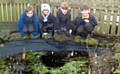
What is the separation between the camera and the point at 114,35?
29.2 ft

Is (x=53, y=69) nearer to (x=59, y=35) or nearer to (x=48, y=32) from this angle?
(x=59, y=35)

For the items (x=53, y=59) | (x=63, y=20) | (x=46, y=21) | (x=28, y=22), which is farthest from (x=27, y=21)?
(x=53, y=59)

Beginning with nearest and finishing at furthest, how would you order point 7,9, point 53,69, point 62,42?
1. point 53,69
2. point 62,42
3. point 7,9

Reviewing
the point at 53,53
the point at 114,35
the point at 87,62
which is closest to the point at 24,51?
the point at 53,53

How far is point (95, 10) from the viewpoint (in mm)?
9258

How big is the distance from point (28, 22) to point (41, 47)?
1.82 metres

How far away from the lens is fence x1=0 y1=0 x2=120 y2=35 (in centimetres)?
904

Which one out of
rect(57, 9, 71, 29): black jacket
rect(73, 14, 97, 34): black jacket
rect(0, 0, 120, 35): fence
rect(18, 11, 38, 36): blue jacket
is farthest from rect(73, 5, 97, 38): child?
rect(0, 0, 120, 35): fence

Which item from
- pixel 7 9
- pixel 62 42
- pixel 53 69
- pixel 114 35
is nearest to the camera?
pixel 53 69

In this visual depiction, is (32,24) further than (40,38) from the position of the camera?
Yes

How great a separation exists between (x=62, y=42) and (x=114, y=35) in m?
2.49

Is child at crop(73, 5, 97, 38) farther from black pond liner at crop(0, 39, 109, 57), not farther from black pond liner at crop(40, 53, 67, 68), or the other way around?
black pond liner at crop(40, 53, 67, 68)

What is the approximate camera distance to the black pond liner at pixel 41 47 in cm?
637

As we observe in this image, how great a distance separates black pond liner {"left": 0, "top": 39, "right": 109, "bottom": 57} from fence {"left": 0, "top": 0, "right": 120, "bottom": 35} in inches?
101
